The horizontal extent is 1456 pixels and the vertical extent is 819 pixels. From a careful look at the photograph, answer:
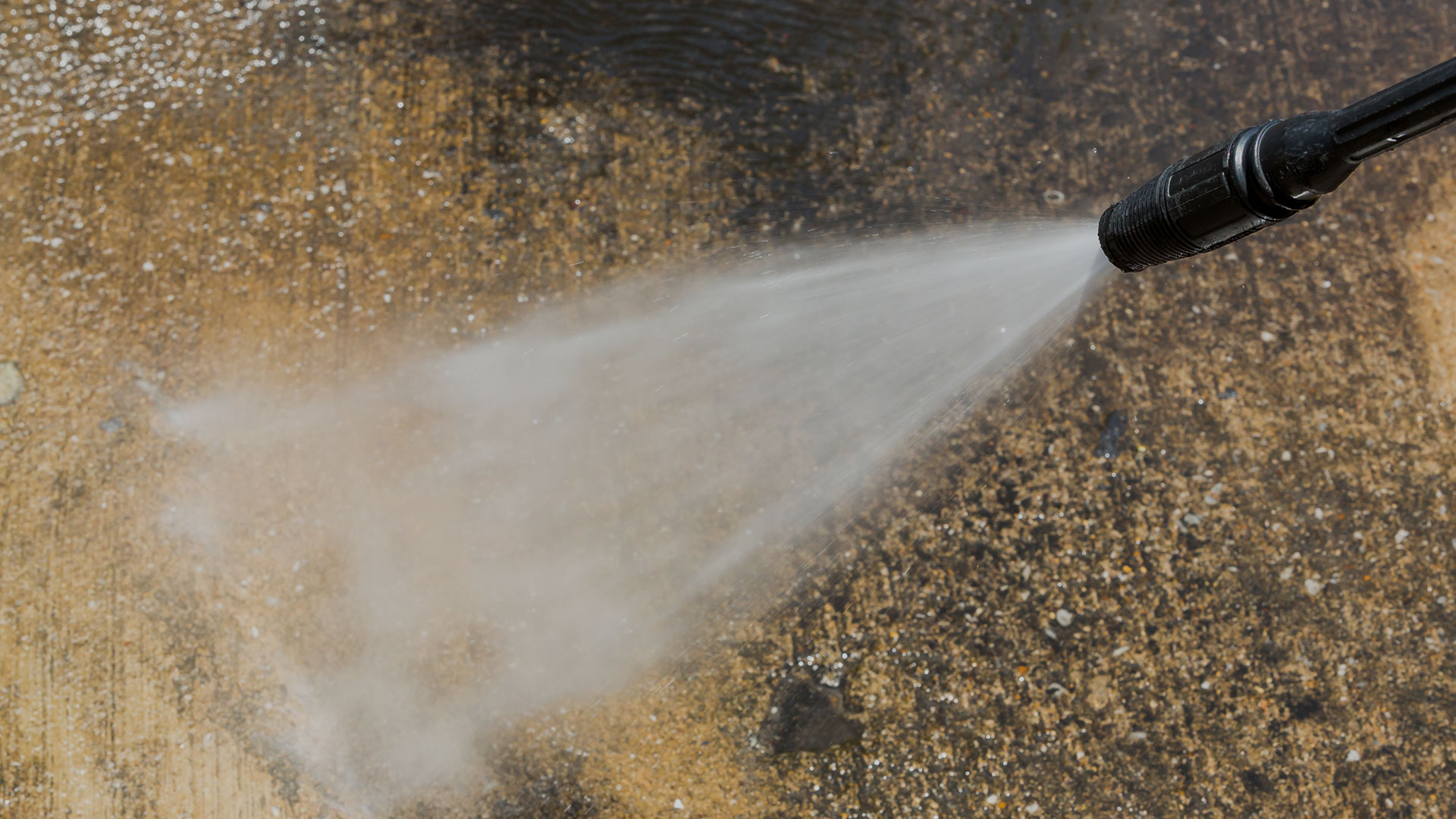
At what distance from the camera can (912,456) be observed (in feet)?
8.54

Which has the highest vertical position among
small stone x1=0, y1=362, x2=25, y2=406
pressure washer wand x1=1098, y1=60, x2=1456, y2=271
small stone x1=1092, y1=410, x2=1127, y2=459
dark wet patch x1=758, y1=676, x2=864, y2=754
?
pressure washer wand x1=1098, y1=60, x2=1456, y2=271

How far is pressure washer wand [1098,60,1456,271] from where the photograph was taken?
3.77ft

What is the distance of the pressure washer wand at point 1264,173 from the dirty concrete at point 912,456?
88 cm

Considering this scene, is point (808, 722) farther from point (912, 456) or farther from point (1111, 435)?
point (1111, 435)

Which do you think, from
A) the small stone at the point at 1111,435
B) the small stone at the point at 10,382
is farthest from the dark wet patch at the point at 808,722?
the small stone at the point at 10,382

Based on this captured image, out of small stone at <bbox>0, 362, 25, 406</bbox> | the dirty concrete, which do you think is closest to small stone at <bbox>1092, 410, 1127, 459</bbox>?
the dirty concrete

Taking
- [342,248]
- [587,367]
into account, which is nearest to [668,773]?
[587,367]

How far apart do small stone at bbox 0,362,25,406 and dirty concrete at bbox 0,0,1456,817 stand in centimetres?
3

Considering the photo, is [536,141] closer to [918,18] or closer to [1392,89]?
[918,18]

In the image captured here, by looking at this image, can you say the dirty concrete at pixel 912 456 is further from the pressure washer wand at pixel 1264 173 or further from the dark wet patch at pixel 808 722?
A: the pressure washer wand at pixel 1264 173

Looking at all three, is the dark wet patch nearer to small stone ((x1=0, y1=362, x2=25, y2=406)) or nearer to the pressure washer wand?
the pressure washer wand

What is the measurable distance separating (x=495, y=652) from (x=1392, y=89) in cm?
237

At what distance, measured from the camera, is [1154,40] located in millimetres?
2793

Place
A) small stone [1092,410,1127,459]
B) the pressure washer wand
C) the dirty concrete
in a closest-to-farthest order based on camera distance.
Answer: the pressure washer wand → the dirty concrete → small stone [1092,410,1127,459]
